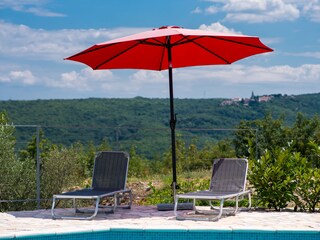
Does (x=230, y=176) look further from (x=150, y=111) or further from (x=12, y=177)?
(x=150, y=111)

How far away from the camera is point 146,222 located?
290 inches

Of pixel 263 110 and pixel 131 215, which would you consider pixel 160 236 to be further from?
pixel 263 110

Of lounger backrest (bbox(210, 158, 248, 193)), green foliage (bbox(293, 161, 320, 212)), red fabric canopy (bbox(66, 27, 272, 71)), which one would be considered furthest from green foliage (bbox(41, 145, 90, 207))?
green foliage (bbox(293, 161, 320, 212))

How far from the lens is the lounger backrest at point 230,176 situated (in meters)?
8.17

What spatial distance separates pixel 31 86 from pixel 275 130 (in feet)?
38.2

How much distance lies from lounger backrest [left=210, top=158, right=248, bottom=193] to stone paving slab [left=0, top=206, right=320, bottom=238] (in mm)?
379

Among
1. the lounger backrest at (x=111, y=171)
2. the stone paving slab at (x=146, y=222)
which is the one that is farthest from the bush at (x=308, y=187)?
the lounger backrest at (x=111, y=171)

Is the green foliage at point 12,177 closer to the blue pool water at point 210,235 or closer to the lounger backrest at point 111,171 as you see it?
the lounger backrest at point 111,171

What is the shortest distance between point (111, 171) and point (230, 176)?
1.58 meters

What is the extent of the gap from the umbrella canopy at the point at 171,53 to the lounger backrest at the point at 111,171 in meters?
0.67

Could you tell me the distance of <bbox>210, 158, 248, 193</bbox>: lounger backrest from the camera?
8.17 m

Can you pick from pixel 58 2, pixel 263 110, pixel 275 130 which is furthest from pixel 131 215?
pixel 263 110

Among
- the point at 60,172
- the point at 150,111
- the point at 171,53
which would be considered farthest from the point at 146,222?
the point at 150,111

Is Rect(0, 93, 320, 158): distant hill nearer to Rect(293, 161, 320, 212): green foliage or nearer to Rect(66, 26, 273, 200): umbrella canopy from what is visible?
Rect(66, 26, 273, 200): umbrella canopy
